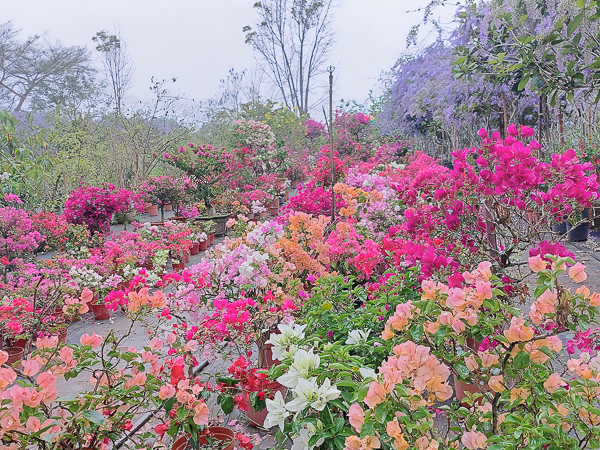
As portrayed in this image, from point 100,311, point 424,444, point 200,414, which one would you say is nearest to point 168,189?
point 100,311

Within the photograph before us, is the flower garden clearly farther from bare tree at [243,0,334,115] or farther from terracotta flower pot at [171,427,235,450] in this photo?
bare tree at [243,0,334,115]

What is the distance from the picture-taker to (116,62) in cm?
1223

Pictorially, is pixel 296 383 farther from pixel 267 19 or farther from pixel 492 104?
pixel 267 19

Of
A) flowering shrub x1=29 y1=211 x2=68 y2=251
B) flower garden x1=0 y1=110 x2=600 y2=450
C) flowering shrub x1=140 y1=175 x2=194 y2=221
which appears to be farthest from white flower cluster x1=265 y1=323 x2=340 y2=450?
flowering shrub x1=140 y1=175 x2=194 y2=221

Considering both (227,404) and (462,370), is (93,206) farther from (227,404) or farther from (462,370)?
(462,370)

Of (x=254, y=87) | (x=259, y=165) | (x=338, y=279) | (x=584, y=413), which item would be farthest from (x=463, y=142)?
(x=584, y=413)

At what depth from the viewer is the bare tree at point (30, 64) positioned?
41.9ft

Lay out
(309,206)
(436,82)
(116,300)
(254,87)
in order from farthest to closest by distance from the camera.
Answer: (254,87), (436,82), (309,206), (116,300)

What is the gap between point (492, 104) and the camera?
7.38 metres

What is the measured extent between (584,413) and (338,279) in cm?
117

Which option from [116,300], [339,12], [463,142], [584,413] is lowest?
[584,413]

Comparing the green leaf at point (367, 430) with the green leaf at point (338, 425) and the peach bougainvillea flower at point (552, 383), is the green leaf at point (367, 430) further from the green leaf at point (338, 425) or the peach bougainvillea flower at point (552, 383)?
the peach bougainvillea flower at point (552, 383)

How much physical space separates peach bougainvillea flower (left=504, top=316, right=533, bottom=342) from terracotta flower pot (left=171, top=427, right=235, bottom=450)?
127 cm

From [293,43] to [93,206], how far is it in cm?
1438
